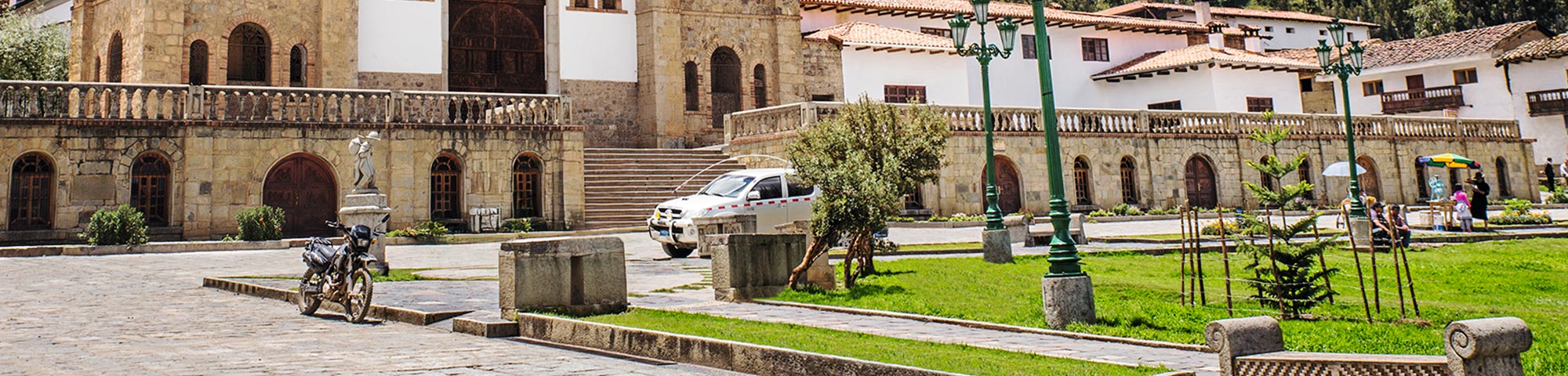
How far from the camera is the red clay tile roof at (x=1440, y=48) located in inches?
1999

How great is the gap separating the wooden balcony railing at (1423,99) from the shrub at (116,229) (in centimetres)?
5239

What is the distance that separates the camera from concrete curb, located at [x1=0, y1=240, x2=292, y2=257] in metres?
20.1

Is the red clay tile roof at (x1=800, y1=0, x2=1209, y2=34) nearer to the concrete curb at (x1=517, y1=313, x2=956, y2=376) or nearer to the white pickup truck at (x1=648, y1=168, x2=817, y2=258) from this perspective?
the white pickup truck at (x1=648, y1=168, x2=817, y2=258)

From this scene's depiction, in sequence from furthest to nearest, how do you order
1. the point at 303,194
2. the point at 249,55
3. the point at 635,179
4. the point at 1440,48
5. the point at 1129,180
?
the point at 1440,48, the point at 1129,180, the point at 249,55, the point at 635,179, the point at 303,194

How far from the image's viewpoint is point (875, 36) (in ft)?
122

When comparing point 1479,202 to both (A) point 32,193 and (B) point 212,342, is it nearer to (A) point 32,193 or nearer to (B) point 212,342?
(B) point 212,342

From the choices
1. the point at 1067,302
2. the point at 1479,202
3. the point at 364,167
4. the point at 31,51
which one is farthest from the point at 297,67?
the point at 1479,202

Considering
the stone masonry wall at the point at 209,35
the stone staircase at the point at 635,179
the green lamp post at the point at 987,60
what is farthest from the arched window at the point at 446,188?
the green lamp post at the point at 987,60

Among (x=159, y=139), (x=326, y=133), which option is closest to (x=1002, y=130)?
(x=326, y=133)

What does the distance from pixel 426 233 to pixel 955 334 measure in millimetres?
17757

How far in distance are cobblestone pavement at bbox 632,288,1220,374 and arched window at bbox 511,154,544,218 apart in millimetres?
15637

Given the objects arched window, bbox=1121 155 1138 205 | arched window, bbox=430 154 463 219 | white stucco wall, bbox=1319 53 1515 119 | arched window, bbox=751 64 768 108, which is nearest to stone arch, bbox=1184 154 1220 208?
arched window, bbox=1121 155 1138 205

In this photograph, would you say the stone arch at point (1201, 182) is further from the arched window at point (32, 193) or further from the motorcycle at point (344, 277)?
the arched window at point (32, 193)

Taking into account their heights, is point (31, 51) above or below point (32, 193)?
above
